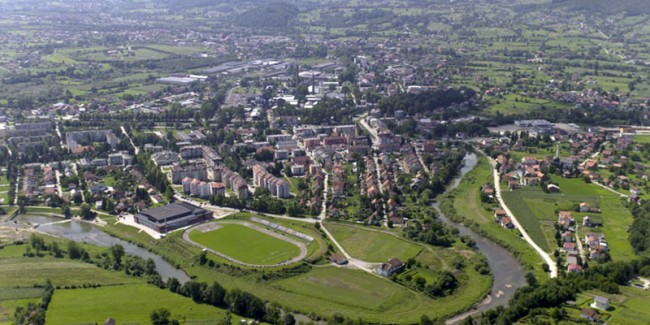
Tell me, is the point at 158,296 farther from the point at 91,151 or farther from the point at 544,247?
the point at 91,151

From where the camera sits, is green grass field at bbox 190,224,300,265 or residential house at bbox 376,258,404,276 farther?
green grass field at bbox 190,224,300,265

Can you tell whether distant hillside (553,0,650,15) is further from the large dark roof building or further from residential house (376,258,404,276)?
residential house (376,258,404,276)

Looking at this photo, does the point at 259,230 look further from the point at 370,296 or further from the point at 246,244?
the point at 370,296

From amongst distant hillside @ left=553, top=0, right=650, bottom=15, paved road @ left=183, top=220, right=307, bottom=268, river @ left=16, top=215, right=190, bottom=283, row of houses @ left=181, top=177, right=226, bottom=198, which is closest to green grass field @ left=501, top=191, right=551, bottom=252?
paved road @ left=183, top=220, right=307, bottom=268

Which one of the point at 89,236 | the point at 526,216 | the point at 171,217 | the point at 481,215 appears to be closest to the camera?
the point at 89,236

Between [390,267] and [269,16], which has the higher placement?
[269,16]

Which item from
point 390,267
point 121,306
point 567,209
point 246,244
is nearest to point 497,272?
point 390,267

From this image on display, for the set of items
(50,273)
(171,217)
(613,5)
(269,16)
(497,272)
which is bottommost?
(497,272)
